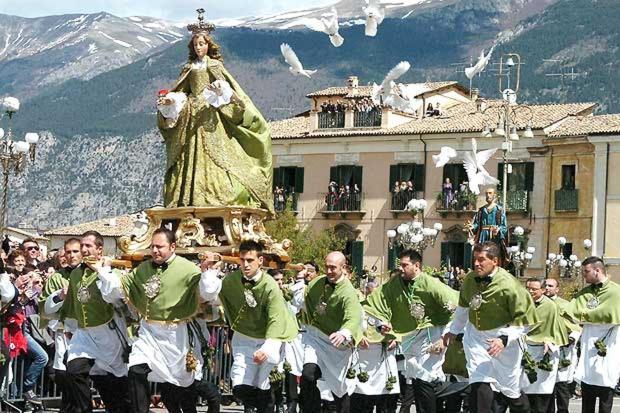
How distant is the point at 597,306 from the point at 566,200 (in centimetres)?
4159

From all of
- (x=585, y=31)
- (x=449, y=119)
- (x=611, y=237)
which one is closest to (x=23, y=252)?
(x=611, y=237)

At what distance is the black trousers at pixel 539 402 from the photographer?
63.7 ft

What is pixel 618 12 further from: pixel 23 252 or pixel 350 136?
pixel 23 252

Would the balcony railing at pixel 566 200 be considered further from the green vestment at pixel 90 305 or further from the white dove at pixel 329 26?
the green vestment at pixel 90 305

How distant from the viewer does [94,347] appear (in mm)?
16484

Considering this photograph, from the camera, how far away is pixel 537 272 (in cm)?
6075

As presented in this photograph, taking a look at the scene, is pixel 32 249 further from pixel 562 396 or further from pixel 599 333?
pixel 599 333

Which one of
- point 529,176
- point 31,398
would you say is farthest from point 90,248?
point 529,176

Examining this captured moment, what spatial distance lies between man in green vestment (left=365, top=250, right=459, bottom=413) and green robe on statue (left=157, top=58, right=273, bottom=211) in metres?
6.47

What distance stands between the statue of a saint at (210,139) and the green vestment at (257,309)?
8237 mm

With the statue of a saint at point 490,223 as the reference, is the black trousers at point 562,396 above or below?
below

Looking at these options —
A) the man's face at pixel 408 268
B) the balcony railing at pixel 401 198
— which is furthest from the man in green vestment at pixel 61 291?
the balcony railing at pixel 401 198

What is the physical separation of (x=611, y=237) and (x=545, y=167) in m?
3.64

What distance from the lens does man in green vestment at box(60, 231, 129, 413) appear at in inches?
647
